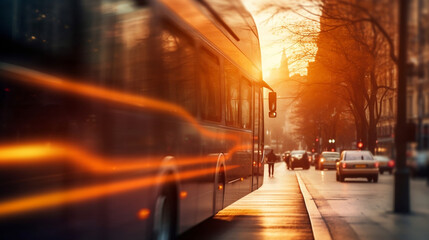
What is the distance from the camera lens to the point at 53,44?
19.2ft

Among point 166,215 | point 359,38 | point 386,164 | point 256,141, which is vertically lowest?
point 166,215

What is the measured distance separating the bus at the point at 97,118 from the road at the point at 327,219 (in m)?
2.29

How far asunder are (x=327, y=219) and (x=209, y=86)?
4.31 m

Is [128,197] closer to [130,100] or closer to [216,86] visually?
[130,100]

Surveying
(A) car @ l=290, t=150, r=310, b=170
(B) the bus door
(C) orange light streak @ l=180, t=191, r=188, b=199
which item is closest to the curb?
(B) the bus door

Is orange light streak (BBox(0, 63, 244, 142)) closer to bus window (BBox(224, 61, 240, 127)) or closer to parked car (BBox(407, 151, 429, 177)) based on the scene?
parked car (BBox(407, 151, 429, 177))

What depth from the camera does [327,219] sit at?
1280cm

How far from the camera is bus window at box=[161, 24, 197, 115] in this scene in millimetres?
7460

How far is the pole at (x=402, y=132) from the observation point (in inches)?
229

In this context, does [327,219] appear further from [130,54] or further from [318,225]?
[130,54]

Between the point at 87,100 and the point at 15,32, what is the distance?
1.48 m

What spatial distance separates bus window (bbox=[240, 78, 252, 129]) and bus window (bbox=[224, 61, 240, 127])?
0.61m

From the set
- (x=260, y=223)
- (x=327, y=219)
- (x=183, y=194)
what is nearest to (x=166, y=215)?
(x=183, y=194)

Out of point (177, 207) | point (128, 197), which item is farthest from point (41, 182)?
point (177, 207)
